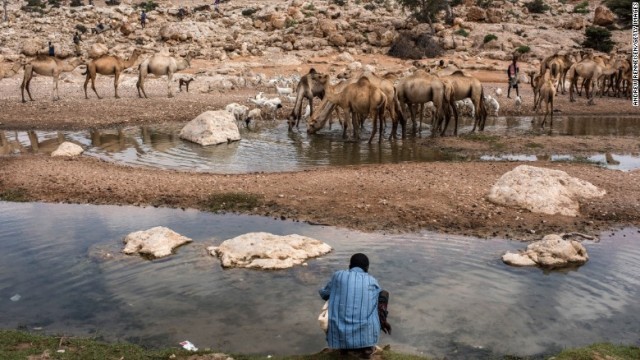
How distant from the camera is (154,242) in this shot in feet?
31.2

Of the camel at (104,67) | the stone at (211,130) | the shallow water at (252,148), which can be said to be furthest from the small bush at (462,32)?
the stone at (211,130)

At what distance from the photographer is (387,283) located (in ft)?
27.8

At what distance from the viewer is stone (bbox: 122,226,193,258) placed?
30.9ft

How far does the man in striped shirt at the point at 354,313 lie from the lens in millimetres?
5949

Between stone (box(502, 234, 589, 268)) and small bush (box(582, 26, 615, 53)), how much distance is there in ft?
131

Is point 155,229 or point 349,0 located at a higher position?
point 349,0

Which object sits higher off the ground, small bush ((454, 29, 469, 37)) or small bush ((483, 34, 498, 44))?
small bush ((454, 29, 469, 37))

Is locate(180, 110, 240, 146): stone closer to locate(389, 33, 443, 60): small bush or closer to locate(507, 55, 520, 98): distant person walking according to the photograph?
locate(507, 55, 520, 98): distant person walking

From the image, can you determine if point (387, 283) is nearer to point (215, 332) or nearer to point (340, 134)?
point (215, 332)

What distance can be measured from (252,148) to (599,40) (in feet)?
119

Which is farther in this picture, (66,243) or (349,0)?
(349,0)

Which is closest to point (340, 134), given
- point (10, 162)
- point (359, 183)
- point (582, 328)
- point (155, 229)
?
point (359, 183)

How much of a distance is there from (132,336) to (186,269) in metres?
2.00

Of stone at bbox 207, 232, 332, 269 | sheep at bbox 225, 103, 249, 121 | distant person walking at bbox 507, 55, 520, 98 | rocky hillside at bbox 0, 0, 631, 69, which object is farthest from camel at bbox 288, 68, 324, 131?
rocky hillside at bbox 0, 0, 631, 69
